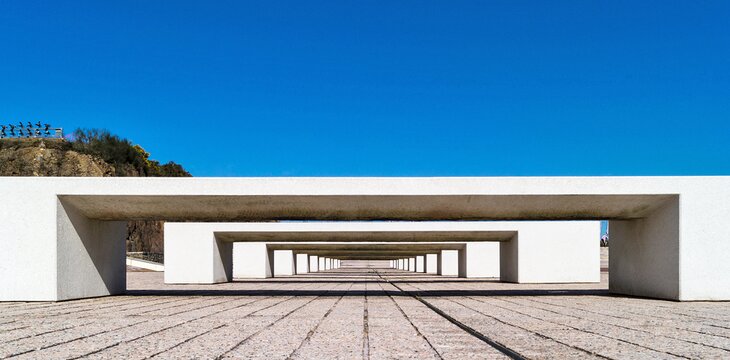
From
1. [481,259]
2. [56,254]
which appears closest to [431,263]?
[481,259]

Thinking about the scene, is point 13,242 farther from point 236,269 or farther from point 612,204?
point 236,269

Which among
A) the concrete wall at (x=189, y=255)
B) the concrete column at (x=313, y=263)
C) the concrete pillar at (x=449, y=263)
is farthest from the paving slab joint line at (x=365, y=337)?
the concrete column at (x=313, y=263)

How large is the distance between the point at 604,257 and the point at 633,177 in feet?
160

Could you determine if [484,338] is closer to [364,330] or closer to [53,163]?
[364,330]

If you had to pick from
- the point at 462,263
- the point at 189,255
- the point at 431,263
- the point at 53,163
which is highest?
the point at 53,163

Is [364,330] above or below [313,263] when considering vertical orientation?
above

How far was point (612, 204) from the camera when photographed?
52.1ft

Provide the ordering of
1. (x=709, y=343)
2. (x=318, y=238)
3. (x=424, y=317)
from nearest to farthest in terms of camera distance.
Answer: (x=709, y=343) < (x=424, y=317) < (x=318, y=238)

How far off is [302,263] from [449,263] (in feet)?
42.4

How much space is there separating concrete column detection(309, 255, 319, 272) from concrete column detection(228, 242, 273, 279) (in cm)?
1913

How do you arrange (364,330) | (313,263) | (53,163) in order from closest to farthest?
(364,330)
(313,263)
(53,163)

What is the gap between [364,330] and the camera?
30.1ft

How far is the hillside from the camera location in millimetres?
60812

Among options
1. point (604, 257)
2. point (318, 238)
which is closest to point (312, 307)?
point (318, 238)
